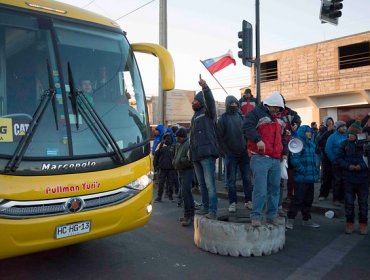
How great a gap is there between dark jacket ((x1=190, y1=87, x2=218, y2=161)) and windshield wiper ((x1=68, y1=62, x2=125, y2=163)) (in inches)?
77.2

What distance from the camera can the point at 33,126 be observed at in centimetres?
379

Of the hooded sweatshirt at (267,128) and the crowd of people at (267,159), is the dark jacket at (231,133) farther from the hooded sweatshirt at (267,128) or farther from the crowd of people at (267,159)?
the hooded sweatshirt at (267,128)

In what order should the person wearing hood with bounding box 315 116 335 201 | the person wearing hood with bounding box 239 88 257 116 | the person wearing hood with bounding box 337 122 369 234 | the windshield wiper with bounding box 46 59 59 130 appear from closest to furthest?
the windshield wiper with bounding box 46 59 59 130
the person wearing hood with bounding box 337 122 369 234
the person wearing hood with bounding box 315 116 335 201
the person wearing hood with bounding box 239 88 257 116

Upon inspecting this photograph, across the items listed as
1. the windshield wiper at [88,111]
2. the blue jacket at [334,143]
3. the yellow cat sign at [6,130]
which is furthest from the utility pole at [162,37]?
the yellow cat sign at [6,130]

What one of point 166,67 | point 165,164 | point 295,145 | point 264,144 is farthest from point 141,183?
point 165,164

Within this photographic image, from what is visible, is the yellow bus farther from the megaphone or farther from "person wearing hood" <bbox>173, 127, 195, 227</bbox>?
the megaphone

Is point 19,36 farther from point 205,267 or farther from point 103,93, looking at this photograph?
point 205,267

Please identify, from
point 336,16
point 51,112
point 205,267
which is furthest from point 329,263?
point 336,16

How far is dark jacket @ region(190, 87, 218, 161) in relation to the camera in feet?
19.5

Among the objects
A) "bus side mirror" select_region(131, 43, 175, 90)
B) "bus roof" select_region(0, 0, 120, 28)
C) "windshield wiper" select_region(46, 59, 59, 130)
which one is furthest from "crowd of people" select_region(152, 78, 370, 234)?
"windshield wiper" select_region(46, 59, 59, 130)

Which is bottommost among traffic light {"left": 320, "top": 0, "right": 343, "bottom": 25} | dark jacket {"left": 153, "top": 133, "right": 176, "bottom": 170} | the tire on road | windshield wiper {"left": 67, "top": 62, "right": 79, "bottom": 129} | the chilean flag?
the tire on road

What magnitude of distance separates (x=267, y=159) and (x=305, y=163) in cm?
130

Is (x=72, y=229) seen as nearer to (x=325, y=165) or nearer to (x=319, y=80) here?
(x=325, y=165)

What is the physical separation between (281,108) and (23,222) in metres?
3.42
